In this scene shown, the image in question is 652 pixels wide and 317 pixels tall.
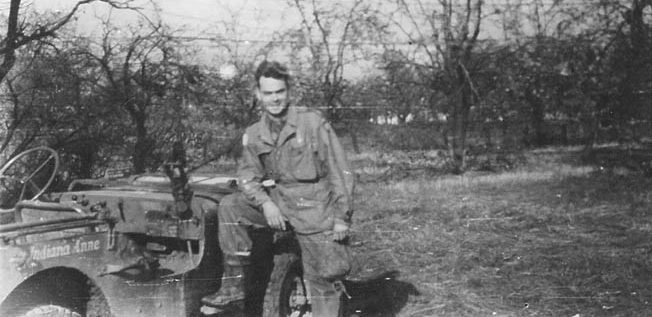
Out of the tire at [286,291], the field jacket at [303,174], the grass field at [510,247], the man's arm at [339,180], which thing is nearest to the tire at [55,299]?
the tire at [286,291]

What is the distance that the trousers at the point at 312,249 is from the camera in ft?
12.0

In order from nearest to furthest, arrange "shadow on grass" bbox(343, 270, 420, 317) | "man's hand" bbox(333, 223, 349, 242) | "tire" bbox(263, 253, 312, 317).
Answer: "man's hand" bbox(333, 223, 349, 242) → "tire" bbox(263, 253, 312, 317) → "shadow on grass" bbox(343, 270, 420, 317)

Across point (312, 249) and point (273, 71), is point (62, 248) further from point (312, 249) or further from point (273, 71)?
point (273, 71)

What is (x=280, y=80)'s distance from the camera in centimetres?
374

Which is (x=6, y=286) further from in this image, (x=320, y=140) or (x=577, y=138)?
(x=577, y=138)

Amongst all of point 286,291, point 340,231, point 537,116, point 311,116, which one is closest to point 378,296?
point 286,291

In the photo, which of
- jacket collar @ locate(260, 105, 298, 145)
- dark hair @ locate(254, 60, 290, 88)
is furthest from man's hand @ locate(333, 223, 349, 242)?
dark hair @ locate(254, 60, 290, 88)

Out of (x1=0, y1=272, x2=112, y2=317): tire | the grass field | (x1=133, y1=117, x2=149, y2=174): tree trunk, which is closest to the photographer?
(x1=0, y1=272, x2=112, y2=317): tire

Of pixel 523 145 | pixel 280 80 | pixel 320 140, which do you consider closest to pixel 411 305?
pixel 320 140

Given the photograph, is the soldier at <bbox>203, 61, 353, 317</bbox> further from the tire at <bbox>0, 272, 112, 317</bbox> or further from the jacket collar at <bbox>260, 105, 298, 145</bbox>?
the tire at <bbox>0, 272, 112, 317</bbox>

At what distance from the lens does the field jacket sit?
3689 mm

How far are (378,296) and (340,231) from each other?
5.64ft

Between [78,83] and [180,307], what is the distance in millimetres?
3658

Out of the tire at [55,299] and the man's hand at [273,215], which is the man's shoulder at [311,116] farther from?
the tire at [55,299]
